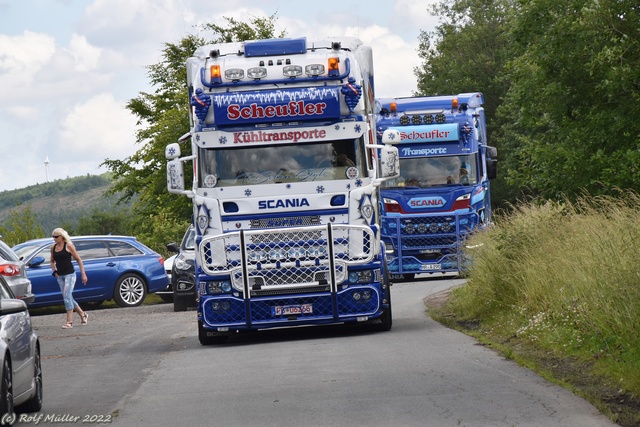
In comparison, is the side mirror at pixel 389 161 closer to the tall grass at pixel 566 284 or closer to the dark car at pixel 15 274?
the tall grass at pixel 566 284

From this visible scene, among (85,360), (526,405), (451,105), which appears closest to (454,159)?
(451,105)

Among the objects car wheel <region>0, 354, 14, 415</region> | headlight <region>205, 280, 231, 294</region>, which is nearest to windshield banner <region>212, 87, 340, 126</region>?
headlight <region>205, 280, 231, 294</region>

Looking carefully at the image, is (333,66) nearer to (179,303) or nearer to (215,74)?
(215,74)

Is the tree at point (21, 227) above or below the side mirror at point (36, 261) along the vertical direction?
above

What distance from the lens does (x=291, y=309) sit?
15.3m

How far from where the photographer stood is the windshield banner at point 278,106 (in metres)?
15.5

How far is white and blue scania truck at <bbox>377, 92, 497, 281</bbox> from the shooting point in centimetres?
2750

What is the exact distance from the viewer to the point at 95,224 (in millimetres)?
133125

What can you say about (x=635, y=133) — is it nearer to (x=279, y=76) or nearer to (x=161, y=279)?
(x=279, y=76)

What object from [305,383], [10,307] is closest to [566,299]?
[305,383]

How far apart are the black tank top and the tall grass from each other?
6.92 m

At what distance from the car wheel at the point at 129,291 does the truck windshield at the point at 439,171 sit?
641cm

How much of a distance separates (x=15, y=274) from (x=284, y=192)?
6.29 meters

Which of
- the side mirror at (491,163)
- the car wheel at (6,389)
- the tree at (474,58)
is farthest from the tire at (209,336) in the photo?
the tree at (474,58)
